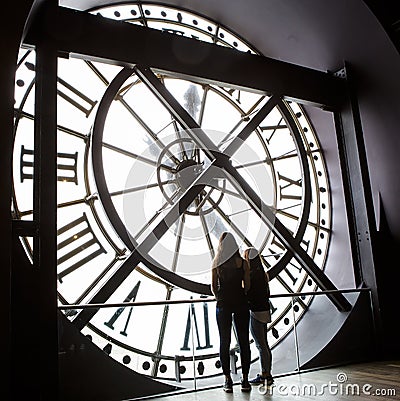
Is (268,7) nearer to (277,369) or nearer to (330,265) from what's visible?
(330,265)

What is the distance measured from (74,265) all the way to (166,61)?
1843 mm

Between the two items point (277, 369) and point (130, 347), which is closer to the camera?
point (130, 347)

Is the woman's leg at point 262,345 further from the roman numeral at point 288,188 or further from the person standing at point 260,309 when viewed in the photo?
the roman numeral at point 288,188

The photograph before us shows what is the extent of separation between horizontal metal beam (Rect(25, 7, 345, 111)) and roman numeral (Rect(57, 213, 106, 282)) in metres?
1.32

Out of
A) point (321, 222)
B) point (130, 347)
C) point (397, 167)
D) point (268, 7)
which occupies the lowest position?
point (130, 347)

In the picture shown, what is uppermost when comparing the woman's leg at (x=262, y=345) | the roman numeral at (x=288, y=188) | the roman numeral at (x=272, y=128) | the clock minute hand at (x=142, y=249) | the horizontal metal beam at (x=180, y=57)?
the horizontal metal beam at (x=180, y=57)

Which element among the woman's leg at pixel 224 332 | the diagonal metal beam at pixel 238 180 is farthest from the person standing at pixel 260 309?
the diagonal metal beam at pixel 238 180

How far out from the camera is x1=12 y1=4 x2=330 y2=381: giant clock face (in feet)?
10.9

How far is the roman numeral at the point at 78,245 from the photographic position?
3703 millimetres

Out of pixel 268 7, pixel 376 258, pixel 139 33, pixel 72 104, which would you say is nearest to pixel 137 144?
pixel 72 104

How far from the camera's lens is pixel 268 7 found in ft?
15.9

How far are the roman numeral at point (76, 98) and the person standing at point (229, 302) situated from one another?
169 cm

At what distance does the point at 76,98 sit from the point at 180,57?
945 mm

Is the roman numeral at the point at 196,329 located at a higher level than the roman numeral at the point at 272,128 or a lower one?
lower
